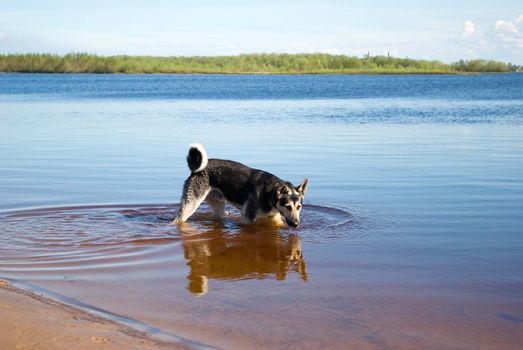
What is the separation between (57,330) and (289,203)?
17.7ft

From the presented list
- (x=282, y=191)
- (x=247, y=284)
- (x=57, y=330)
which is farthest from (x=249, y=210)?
(x=57, y=330)

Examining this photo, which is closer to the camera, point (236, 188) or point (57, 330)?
point (57, 330)

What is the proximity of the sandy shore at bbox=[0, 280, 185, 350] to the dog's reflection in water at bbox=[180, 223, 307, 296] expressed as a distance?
1554 mm

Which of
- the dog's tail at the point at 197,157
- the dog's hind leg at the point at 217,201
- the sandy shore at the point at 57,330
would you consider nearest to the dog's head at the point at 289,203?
the dog's hind leg at the point at 217,201

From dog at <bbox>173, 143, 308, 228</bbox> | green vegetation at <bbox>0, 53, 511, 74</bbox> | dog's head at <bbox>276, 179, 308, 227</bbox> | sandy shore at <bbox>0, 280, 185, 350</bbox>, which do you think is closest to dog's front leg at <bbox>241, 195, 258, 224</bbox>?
dog at <bbox>173, 143, 308, 228</bbox>

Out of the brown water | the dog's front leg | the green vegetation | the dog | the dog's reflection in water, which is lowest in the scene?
the dog's reflection in water

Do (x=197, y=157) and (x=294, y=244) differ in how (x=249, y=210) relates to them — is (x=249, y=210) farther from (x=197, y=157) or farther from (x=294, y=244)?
(x=294, y=244)

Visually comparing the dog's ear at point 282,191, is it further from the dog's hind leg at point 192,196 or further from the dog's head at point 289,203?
the dog's hind leg at point 192,196

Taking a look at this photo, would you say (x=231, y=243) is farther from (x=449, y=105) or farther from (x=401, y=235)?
(x=449, y=105)

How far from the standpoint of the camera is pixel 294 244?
31.1ft

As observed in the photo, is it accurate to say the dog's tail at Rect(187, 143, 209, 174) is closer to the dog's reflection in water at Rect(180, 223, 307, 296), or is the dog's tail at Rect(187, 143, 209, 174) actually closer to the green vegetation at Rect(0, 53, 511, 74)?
the dog's reflection in water at Rect(180, 223, 307, 296)

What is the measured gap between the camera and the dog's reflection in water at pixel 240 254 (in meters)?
7.80

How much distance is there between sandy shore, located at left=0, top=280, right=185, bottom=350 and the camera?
491 cm

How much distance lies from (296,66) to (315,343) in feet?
342
